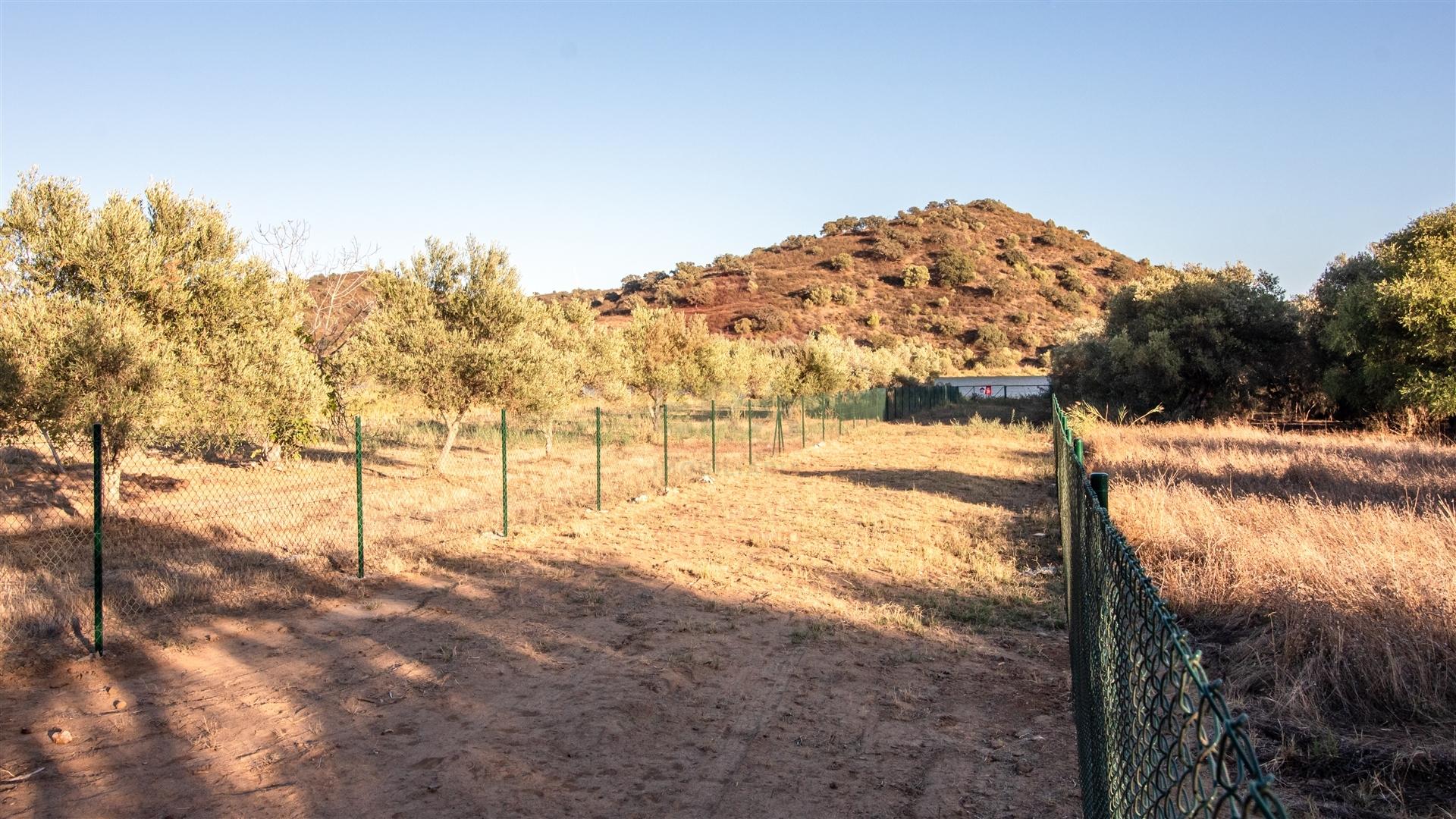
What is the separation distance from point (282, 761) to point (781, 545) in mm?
7655

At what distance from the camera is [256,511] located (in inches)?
580

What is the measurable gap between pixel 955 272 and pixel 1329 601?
9385cm

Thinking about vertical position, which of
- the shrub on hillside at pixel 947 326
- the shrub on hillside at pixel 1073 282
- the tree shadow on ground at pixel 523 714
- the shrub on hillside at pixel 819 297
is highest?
the shrub on hillside at pixel 1073 282

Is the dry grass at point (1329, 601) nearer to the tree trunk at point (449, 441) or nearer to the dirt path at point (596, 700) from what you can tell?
the dirt path at point (596, 700)

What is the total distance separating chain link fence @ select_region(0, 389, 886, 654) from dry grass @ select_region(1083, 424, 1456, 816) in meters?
8.20

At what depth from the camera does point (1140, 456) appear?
17.4 m

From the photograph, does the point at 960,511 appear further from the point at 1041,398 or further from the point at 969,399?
the point at 969,399

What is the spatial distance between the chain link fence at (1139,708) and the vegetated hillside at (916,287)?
75915 mm

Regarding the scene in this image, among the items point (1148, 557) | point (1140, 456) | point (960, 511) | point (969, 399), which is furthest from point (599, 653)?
point (969, 399)

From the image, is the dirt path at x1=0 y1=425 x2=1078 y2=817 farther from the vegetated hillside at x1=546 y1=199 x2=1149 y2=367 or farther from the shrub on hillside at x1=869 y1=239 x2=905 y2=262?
the shrub on hillside at x1=869 y1=239 x2=905 y2=262

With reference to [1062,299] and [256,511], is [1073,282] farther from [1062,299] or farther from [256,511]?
[256,511]

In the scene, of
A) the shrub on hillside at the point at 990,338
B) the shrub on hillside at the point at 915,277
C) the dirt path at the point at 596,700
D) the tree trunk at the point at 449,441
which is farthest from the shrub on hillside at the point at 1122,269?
the dirt path at the point at 596,700

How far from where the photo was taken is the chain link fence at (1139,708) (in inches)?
58.2

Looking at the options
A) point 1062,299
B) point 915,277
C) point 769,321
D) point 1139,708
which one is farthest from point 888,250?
point 1139,708
